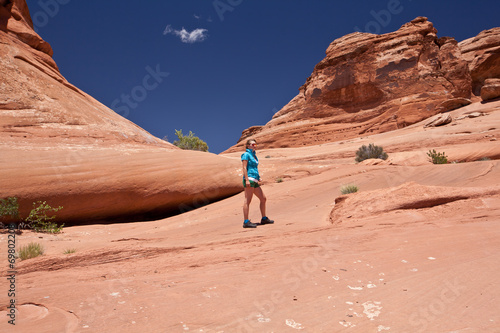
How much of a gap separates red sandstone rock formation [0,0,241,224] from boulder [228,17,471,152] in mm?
29765

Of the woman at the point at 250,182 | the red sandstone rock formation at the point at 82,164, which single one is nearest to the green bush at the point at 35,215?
the red sandstone rock formation at the point at 82,164

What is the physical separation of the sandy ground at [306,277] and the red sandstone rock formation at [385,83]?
31.3 metres

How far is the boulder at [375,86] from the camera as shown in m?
34.5

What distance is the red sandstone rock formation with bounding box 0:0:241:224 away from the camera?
817 cm

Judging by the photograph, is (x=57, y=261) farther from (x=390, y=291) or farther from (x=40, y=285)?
(x=390, y=291)

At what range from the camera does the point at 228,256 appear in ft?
12.3

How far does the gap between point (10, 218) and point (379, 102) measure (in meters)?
39.9

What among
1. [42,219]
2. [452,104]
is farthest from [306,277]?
[452,104]

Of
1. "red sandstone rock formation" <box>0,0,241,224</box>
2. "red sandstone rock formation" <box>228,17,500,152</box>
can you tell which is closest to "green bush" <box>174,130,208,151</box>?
"red sandstone rock formation" <box>228,17,500,152</box>

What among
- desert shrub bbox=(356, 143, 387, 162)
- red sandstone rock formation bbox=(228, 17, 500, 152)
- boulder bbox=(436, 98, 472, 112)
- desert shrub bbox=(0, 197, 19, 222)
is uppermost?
red sandstone rock formation bbox=(228, 17, 500, 152)

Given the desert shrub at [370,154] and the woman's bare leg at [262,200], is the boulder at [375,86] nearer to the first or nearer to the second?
the desert shrub at [370,154]

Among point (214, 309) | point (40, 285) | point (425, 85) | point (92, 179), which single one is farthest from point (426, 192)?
point (425, 85)

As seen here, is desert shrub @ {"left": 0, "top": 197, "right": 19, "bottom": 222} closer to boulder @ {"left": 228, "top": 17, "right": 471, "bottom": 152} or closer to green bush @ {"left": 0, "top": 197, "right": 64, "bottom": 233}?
green bush @ {"left": 0, "top": 197, "right": 64, "bottom": 233}

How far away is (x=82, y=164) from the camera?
28.6ft
